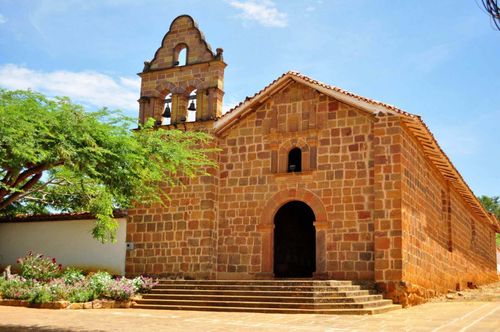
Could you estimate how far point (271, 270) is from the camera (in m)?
17.5

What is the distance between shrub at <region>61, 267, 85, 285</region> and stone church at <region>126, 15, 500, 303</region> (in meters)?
1.90

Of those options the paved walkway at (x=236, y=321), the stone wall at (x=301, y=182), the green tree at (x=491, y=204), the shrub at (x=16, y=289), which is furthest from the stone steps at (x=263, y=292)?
the green tree at (x=491, y=204)

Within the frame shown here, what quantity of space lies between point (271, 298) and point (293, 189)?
421 cm

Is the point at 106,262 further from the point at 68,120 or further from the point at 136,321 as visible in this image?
the point at 68,120

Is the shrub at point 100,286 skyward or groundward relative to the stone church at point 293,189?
groundward

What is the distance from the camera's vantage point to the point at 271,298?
1440 centimetres

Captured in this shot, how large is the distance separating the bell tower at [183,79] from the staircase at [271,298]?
579 centimetres

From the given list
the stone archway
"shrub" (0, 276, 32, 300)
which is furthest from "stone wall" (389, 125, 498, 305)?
"shrub" (0, 276, 32, 300)

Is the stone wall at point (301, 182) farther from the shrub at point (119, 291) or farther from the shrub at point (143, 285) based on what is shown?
the shrub at point (119, 291)

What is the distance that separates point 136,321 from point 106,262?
8.25 meters

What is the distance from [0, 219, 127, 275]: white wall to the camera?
1952 cm

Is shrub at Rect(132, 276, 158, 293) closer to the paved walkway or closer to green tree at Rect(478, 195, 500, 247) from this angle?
the paved walkway

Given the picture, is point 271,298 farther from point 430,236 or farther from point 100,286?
point 430,236

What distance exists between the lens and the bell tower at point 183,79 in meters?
19.0
